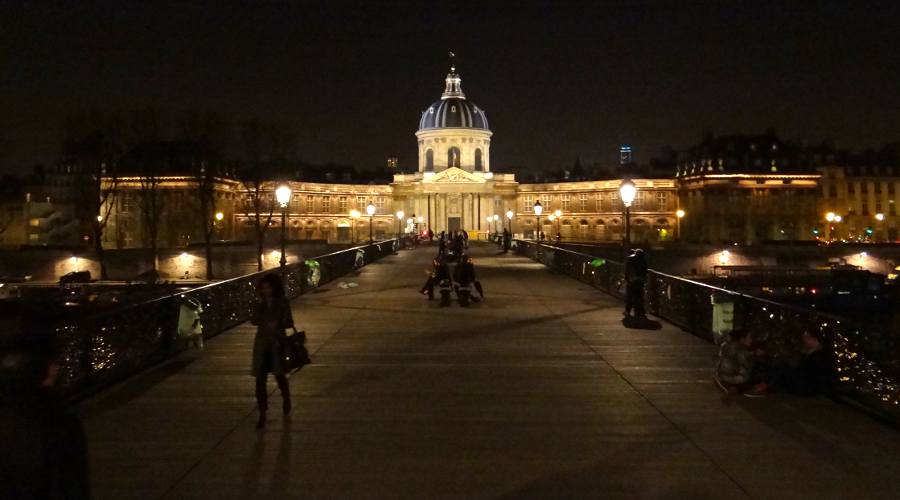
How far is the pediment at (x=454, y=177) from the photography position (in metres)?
131

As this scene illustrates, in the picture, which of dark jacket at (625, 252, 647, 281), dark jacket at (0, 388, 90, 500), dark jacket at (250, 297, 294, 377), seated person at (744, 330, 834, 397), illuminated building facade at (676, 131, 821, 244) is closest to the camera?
dark jacket at (0, 388, 90, 500)

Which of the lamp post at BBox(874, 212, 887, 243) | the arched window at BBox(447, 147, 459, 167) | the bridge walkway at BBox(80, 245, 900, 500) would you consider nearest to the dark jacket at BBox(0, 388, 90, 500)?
the bridge walkway at BBox(80, 245, 900, 500)

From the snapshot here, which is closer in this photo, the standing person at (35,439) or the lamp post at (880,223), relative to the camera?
the standing person at (35,439)

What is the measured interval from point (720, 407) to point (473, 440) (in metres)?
3.29

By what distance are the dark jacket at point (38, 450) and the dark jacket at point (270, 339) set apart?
14.3ft

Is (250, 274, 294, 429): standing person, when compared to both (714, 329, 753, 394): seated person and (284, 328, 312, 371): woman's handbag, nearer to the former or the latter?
(284, 328, 312, 371): woman's handbag

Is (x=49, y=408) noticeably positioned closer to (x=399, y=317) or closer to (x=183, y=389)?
(x=183, y=389)

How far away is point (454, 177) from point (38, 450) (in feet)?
419

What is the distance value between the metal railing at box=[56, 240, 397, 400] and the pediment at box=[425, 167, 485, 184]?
11227cm

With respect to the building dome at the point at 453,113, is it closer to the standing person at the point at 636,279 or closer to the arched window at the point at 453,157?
the arched window at the point at 453,157

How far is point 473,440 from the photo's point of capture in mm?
8375

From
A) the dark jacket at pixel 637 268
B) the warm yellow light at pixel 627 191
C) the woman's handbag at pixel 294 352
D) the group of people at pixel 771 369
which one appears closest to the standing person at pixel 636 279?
the dark jacket at pixel 637 268

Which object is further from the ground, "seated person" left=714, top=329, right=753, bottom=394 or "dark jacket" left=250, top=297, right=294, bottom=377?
"dark jacket" left=250, top=297, right=294, bottom=377

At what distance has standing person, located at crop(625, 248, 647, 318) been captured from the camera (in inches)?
682
